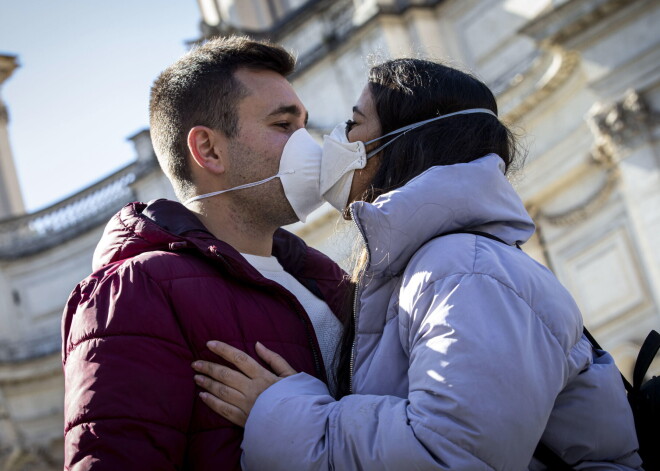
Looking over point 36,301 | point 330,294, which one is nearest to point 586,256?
point 330,294

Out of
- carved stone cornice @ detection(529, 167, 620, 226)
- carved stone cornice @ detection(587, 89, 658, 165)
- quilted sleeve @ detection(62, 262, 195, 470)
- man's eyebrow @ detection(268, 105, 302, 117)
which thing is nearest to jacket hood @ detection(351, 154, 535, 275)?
quilted sleeve @ detection(62, 262, 195, 470)

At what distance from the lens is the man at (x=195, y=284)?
3.02 metres

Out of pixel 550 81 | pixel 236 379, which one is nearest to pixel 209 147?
pixel 236 379

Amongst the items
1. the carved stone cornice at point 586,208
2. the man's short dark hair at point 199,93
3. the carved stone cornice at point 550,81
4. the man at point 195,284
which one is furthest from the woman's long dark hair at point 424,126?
the carved stone cornice at point 550,81

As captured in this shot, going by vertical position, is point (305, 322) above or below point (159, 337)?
below

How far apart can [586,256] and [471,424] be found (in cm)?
969

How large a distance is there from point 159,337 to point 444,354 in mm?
950

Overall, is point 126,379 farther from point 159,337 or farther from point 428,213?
point 428,213

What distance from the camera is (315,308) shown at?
3.88 m

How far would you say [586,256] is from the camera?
1189cm

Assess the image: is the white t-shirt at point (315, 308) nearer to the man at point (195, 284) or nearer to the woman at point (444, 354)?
the man at point (195, 284)

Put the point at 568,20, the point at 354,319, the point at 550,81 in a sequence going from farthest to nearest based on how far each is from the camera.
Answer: the point at 550,81, the point at 568,20, the point at 354,319

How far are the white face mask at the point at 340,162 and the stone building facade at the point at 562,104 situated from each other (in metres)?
3.50

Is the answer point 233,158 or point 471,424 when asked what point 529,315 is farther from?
point 233,158
